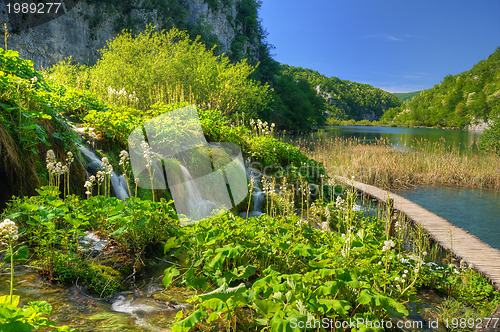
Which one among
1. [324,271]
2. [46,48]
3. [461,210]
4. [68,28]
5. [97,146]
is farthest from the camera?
[68,28]

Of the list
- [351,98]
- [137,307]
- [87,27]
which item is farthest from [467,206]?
[351,98]

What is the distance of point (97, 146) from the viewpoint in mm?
6293

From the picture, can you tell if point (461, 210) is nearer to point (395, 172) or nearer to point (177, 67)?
point (395, 172)

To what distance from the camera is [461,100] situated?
95250mm

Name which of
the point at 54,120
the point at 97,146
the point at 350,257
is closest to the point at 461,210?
the point at 350,257

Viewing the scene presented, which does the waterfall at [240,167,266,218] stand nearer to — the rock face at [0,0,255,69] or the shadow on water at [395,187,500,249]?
the shadow on water at [395,187,500,249]

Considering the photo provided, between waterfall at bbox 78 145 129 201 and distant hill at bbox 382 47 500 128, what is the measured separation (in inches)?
3470

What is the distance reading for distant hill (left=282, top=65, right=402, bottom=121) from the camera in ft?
474

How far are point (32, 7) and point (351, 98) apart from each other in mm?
151892

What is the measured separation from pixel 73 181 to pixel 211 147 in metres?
3.83

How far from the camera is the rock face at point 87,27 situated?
26270mm

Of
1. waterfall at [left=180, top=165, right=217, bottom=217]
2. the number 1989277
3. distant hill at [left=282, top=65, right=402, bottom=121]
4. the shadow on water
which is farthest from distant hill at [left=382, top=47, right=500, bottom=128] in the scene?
waterfall at [left=180, top=165, right=217, bottom=217]

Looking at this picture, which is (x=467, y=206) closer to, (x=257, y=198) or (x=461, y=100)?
(x=257, y=198)

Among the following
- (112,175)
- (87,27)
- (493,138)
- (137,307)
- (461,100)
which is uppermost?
(461,100)
